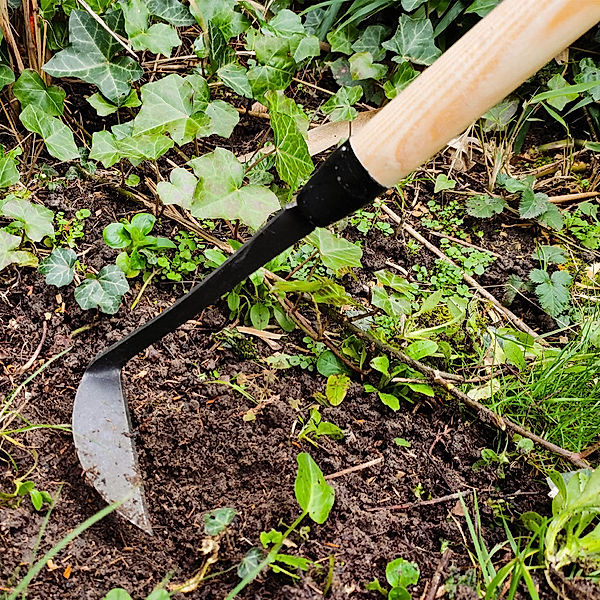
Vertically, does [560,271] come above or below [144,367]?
below

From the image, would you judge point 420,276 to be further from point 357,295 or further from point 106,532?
point 106,532

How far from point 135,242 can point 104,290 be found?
→ 0.50ft

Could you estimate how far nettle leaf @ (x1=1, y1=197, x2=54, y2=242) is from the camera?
144 cm

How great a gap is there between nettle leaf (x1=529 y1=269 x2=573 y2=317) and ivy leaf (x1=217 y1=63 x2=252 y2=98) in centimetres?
90

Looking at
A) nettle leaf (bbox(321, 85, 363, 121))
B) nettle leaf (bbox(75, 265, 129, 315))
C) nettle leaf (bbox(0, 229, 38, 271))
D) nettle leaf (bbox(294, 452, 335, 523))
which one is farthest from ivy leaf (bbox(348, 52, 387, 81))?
nettle leaf (bbox(294, 452, 335, 523))

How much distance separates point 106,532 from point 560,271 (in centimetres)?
130

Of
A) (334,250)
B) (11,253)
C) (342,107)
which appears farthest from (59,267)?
(342,107)

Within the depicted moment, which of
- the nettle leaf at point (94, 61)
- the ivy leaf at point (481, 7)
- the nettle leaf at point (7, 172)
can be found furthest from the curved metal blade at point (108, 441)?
the ivy leaf at point (481, 7)

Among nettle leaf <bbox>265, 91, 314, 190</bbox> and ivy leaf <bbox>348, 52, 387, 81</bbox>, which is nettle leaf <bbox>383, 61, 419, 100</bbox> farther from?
nettle leaf <bbox>265, 91, 314, 190</bbox>

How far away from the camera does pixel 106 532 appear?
1164 millimetres

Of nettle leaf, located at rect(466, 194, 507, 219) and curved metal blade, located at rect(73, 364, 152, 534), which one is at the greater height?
curved metal blade, located at rect(73, 364, 152, 534)

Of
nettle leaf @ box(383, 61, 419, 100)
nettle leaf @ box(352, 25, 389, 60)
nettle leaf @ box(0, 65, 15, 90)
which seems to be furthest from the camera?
nettle leaf @ box(352, 25, 389, 60)

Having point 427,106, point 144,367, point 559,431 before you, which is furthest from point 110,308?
point 559,431

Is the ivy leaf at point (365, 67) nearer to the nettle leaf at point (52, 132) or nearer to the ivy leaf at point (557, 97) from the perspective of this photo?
the ivy leaf at point (557, 97)
